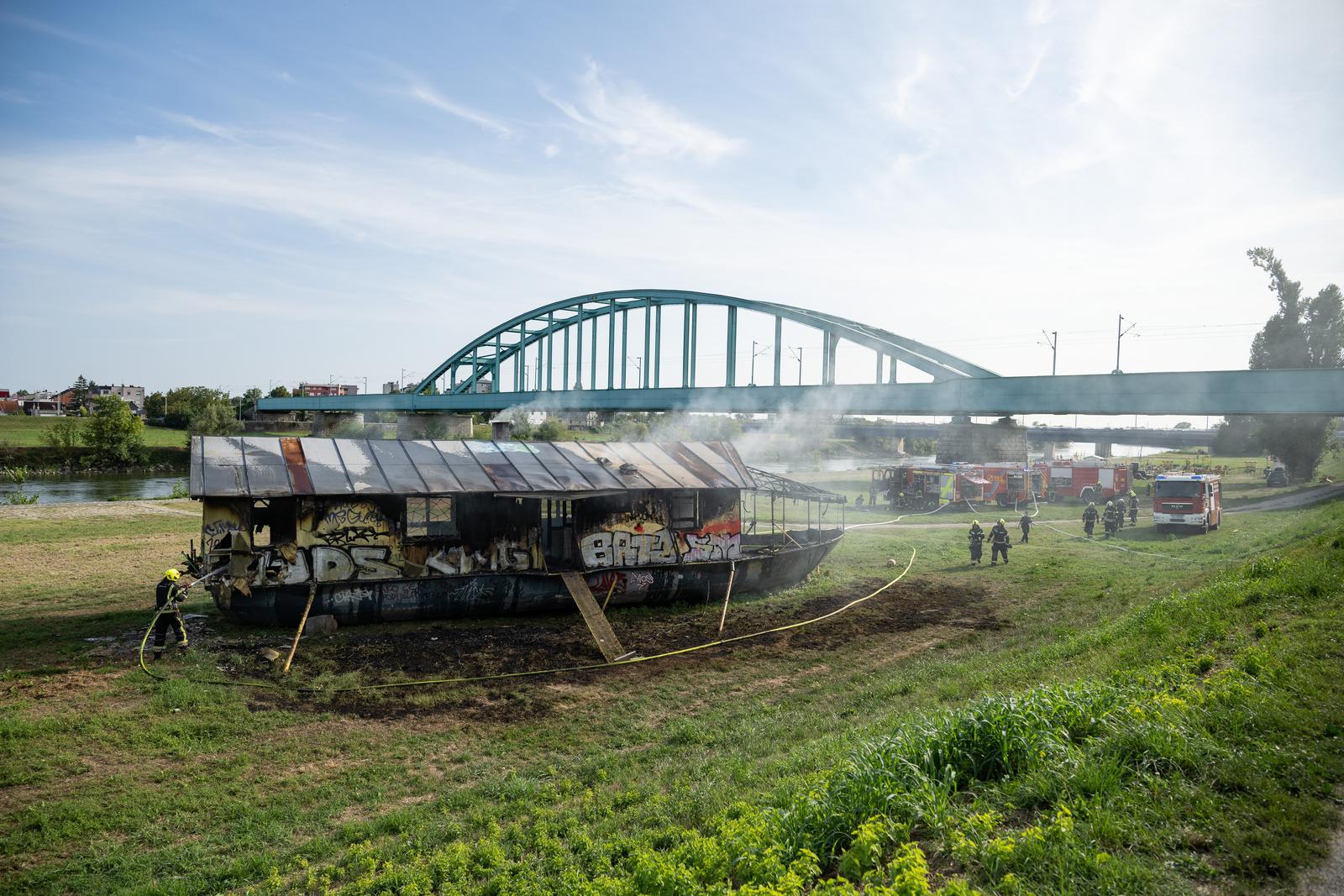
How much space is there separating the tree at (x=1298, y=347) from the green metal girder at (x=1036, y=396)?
27.5 meters

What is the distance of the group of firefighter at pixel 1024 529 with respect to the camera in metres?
29.2

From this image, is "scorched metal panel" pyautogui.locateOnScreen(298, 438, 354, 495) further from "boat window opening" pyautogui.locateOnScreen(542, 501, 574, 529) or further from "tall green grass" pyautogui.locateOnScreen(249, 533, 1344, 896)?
"tall green grass" pyautogui.locateOnScreen(249, 533, 1344, 896)

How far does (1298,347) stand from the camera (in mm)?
60219

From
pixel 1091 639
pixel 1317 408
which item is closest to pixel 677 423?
pixel 1317 408

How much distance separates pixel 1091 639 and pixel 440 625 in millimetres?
14821

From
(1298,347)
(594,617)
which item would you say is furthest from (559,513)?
(1298,347)

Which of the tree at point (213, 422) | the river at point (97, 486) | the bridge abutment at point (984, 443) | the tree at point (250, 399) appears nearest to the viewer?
the river at point (97, 486)

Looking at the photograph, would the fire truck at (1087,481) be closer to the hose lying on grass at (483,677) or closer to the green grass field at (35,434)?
the hose lying on grass at (483,677)

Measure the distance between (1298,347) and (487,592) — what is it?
229ft

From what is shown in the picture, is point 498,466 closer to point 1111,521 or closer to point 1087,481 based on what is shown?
point 1111,521

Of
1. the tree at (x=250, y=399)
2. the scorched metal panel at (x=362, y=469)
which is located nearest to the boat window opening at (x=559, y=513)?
the scorched metal panel at (x=362, y=469)

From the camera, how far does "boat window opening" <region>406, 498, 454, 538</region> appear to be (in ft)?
64.8

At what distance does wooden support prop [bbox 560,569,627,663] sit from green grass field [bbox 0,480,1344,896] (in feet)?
2.03

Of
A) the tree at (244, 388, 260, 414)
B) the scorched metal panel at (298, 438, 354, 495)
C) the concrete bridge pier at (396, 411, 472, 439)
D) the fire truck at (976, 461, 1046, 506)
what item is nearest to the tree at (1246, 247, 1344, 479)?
the fire truck at (976, 461, 1046, 506)
